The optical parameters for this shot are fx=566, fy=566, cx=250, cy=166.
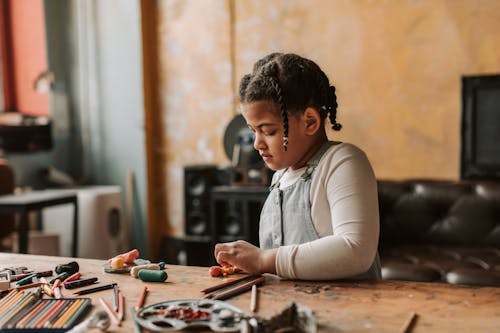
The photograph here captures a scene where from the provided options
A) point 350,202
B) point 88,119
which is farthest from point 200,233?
point 350,202

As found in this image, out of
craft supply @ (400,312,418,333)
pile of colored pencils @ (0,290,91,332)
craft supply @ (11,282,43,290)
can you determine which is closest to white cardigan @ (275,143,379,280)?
craft supply @ (400,312,418,333)

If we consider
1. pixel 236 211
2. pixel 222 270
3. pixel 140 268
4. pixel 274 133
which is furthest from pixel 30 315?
pixel 236 211

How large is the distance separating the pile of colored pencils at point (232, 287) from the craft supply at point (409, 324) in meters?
0.37

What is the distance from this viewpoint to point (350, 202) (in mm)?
1404

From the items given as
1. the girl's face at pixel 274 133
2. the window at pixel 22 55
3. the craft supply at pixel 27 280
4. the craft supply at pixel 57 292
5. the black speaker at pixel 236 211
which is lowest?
the black speaker at pixel 236 211

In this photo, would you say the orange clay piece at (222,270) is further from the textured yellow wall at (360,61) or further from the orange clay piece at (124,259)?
the textured yellow wall at (360,61)

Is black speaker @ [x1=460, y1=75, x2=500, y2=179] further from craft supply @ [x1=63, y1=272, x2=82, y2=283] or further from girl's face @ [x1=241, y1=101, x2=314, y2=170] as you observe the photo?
craft supply @ [x1=63, y1=272, x2=82, y2=283]

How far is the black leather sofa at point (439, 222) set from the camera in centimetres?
305

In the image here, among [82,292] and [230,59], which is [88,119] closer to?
[230,59]

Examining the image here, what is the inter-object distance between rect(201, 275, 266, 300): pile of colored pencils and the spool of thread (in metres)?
0.15

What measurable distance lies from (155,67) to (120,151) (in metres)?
0.81

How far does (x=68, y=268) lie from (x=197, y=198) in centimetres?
279

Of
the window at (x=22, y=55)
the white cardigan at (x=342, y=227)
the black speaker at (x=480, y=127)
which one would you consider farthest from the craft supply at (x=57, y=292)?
the window at (x=22, y=55)

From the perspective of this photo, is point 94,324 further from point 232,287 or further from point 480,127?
point 480,127
